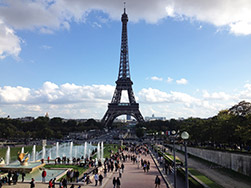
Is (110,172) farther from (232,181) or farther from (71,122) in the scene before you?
(71,122)

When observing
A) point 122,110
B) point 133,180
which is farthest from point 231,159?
point 122,110

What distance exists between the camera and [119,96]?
110688 mm

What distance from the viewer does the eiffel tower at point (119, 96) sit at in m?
106

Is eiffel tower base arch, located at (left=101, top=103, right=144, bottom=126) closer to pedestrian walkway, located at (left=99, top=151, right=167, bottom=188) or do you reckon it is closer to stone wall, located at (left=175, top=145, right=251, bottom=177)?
stone wall, located at (left=175, top=145, right=251, bottom=177)

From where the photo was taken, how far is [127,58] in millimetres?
115375

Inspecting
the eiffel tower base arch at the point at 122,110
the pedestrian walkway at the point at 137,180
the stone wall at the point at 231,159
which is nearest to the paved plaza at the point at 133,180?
the pedestrian walkway at the point at 137,180

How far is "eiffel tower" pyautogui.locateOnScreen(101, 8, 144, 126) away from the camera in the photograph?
106 m

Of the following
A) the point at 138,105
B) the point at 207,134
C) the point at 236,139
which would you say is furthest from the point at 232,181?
the point at 138,105

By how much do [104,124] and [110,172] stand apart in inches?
3357

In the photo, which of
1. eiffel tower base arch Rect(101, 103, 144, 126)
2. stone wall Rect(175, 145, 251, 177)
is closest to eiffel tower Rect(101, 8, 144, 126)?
eiffel tower base arch Rect(101, 103, 144, 126)

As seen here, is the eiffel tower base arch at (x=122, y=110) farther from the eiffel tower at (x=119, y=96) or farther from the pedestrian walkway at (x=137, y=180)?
the pedestrian walkway at (x=137, y=180)

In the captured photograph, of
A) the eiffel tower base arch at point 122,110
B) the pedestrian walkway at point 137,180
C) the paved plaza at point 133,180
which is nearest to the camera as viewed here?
the paved plaza at point 133,180

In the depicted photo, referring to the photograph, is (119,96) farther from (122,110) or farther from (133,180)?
(133,180)

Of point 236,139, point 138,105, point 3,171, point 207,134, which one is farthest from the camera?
point 138,105
